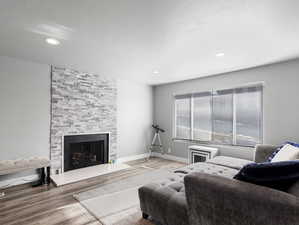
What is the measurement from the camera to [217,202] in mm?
1320

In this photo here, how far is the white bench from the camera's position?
277 cm

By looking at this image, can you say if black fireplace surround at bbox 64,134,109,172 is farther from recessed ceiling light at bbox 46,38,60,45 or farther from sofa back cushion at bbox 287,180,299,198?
sofa back cushion at bbox 287,180,299,198

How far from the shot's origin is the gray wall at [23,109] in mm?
3078

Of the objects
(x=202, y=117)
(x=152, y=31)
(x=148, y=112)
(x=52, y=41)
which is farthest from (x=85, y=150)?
(x=152, y=31)

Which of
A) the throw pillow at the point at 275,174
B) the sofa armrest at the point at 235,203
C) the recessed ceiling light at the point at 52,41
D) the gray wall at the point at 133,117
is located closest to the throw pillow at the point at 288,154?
the throw pillow at the point at 275,174

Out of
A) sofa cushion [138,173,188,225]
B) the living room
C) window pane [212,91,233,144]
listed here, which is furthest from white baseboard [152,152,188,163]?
sofa cushion [138,173,188,225]

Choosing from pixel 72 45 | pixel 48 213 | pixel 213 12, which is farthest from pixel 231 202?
pixel 72 45

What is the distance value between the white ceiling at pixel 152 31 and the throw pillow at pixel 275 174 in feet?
4.98

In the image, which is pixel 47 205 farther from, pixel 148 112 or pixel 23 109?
pixel 148 112

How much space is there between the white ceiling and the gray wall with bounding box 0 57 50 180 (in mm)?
329

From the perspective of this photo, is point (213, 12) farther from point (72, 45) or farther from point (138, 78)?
point (138, 78)

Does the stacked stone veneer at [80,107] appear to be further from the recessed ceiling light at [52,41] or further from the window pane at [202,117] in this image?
the window pane at [202,117]

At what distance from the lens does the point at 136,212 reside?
2.25 m

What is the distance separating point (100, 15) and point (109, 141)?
3.40 m
